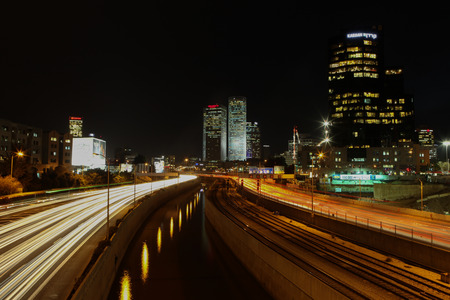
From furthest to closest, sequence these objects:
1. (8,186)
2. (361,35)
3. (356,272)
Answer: (361,35), (8,186), (356,272)

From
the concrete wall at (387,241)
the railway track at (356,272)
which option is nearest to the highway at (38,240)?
the railway track at (356,272)

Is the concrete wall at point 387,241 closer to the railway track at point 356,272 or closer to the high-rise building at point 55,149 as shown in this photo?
the railway track at point 356,272

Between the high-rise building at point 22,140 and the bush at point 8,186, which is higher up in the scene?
the high-rise building at point 22,140

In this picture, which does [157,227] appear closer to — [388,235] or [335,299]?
[388,235]

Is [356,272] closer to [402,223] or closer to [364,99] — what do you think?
[402,223]

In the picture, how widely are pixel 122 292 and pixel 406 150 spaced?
123507mm

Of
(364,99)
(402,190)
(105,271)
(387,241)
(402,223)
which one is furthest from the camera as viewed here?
(364,99)

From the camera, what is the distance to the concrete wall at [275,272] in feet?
53.2

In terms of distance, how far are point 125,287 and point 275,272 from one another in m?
11.7

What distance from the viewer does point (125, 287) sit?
81.6 feet

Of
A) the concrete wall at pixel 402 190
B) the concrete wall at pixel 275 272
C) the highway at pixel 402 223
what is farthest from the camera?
the concrete wall at pixel 402 190

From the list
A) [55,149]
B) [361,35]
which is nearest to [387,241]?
[55,149]

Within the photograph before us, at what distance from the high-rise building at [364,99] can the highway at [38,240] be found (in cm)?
13036

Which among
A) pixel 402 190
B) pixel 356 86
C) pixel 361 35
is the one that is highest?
pixel 361 35
